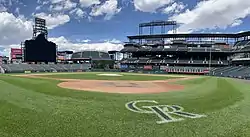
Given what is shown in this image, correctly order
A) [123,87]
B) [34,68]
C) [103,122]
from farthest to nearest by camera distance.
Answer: [34,68] < [123,87] < [103,122]

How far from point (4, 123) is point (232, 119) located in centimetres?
1019

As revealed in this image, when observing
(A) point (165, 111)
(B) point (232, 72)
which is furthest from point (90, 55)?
(A) point (165, 111)

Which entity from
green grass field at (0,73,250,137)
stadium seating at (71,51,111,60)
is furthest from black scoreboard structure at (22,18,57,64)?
green grass field at (0,73,250,137)

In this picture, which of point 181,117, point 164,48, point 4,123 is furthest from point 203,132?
point 164,48

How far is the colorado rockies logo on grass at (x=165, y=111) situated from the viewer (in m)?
11.5

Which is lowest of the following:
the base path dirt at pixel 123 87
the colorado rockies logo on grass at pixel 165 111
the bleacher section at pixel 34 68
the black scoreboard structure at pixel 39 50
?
the base path dirt at pixel 123 87

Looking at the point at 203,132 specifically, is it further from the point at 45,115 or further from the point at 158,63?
the point at 158,63

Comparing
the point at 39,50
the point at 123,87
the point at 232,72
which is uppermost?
the point at 39,50

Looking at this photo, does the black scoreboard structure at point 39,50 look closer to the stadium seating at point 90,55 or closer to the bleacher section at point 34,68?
the bleacher section at point 34,68

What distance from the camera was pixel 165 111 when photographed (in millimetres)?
12930

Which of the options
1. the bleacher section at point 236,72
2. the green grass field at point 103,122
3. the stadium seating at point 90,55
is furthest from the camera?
the stadium seating at point 90,55

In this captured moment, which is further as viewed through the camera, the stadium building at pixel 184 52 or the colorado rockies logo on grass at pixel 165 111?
the stadium building at pixel 184 52

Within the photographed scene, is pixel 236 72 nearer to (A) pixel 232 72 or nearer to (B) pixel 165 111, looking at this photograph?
(A) pixel 232 72

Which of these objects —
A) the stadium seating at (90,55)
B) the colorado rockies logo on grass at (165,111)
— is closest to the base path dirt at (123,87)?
the colorado rockies logo on grass at (165,111)
